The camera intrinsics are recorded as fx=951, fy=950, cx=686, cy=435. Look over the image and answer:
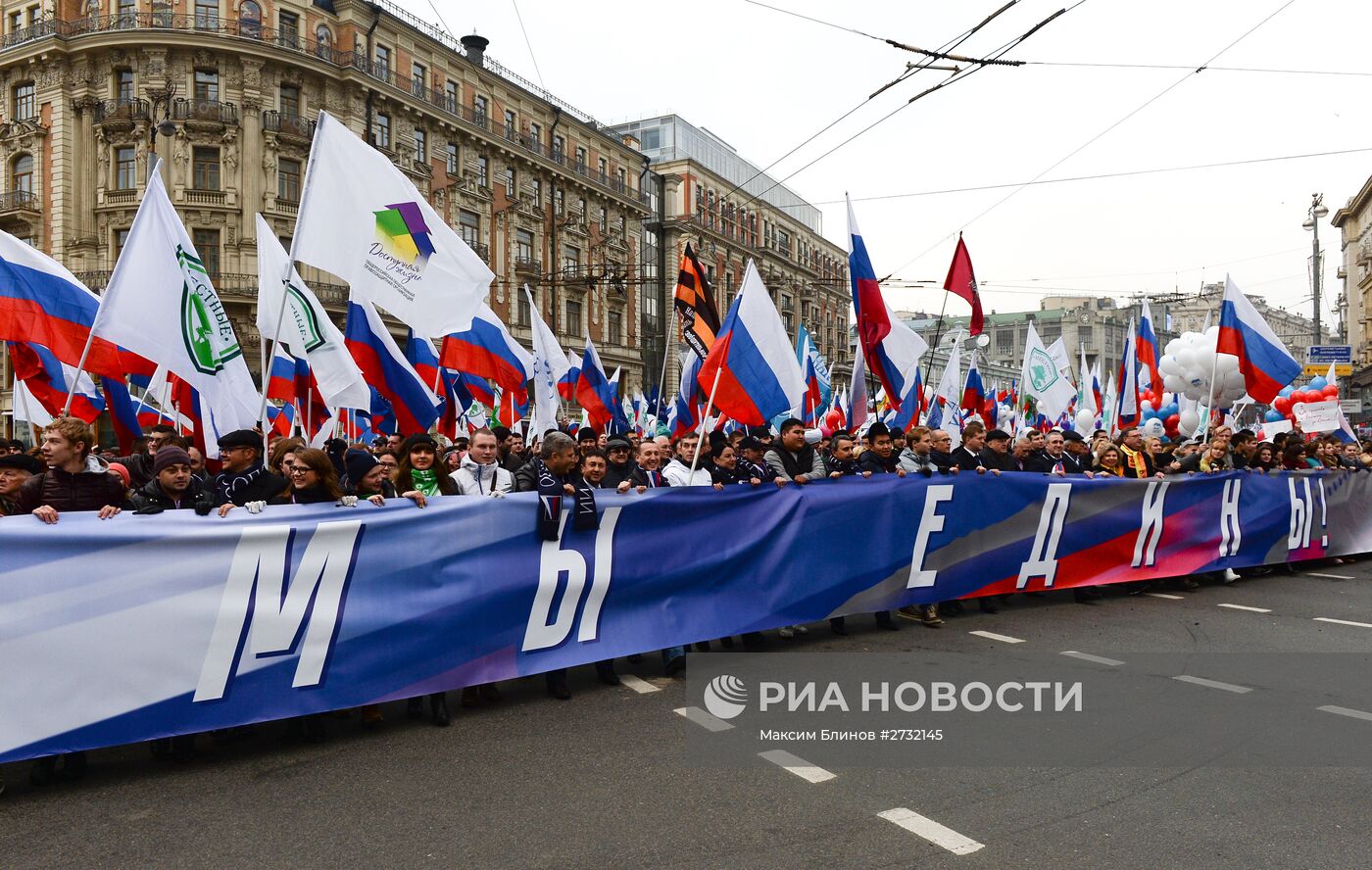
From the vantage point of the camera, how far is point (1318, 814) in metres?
3.89

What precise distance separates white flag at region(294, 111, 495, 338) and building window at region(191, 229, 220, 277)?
31031 mm

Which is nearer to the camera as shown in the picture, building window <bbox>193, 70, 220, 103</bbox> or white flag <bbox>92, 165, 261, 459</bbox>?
white flag <bbox>92, 165, 261, 459</bbox>

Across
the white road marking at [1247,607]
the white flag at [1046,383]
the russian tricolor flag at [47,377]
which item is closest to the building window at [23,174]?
the russian tricolor flag at [47,377]

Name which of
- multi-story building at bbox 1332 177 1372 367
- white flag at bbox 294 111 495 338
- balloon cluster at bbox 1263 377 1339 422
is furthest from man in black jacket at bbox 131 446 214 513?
multi-story building at bbox 1332 177 1372 367

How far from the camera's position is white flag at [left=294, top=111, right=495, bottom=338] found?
21.3 feet

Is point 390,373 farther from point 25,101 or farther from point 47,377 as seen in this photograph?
point 25,101

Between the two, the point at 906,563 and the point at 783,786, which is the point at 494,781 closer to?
the point at 783,786

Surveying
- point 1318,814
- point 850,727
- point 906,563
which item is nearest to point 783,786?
point 850,727

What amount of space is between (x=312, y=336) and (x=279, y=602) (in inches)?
146

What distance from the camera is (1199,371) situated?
18.9 metres

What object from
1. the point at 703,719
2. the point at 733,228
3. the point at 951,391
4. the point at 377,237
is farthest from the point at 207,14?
the point at 703,719

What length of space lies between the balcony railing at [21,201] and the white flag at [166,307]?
35.1m

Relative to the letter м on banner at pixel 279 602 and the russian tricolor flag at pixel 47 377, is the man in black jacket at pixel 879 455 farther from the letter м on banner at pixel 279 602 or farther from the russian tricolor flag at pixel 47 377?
the russian tricolor flag at pixel 47 377

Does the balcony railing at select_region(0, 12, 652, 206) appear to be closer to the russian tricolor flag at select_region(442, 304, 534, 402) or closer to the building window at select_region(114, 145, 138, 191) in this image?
the building window at select_region(114, 145, 138, 191)
